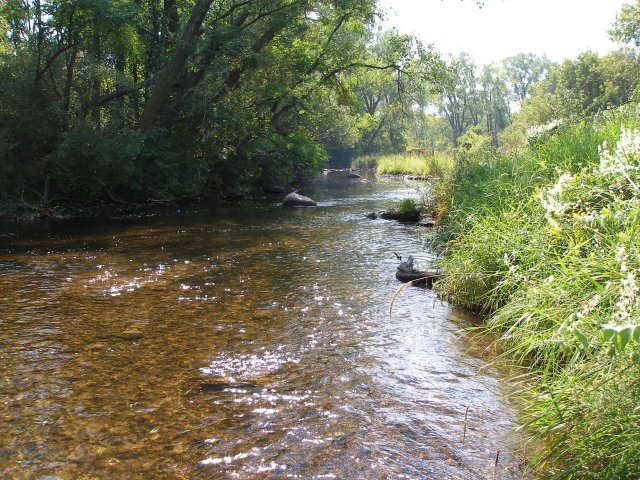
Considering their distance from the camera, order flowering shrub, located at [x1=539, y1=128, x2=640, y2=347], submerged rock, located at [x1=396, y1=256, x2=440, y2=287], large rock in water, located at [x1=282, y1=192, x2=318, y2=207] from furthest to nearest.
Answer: large rock in water, located at [x1=282, y1=192, x2=318, y2=207] → submerged rock, located at [x1=396, y1=256, x2=440, y2=287] → flowering shrub, located at [x1=539, y1=128, x2=640, y2=347]

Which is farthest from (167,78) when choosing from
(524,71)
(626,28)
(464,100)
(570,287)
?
(524,71)

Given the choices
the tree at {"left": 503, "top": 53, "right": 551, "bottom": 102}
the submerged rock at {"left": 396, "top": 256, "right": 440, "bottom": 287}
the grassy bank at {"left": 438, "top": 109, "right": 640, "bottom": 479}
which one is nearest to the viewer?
the grassy bank at {"left": 438, "top": 109, "right": 640, "bottom": 479}

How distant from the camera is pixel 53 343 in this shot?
200 inches

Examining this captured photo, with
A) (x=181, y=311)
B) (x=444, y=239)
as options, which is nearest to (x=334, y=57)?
(x=444, y=239)

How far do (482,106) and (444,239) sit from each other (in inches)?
3160

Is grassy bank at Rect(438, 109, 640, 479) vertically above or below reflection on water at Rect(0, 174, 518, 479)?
above

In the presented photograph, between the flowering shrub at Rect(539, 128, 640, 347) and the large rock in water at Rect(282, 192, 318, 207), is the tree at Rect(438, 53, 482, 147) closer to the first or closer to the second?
the large rock in water at Rect(282, 192, 318, 207)

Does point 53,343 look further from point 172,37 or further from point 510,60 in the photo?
point 510,60

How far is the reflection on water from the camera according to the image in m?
3.27

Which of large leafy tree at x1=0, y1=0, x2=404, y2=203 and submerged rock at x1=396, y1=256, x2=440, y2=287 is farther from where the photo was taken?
large leafy tree at x1=0, y1=0, x2=404, y2=203

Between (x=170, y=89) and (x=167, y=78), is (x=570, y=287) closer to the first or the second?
(x=167, y=78)

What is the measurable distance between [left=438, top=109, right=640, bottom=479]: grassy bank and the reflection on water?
1.43ft

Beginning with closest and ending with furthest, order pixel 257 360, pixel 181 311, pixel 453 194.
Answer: pixel 257 360
pixel 181 311
pixel 453 194

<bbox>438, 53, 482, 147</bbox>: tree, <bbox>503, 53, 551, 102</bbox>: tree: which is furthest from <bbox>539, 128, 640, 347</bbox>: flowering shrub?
<bbox>503, 53, 551, 102</bbox>: tree
